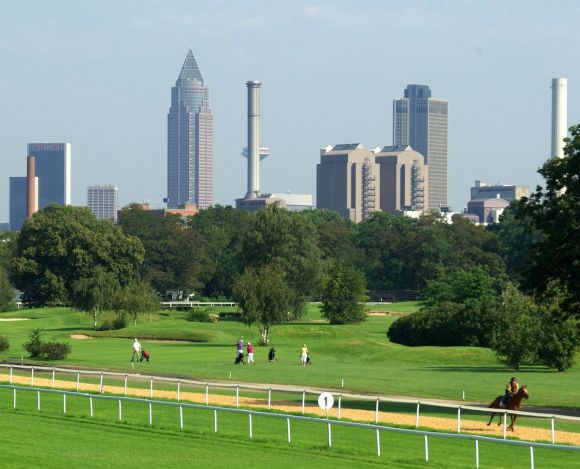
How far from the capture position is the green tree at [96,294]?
11025 centimetres

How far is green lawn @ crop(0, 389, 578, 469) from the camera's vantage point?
31109mm

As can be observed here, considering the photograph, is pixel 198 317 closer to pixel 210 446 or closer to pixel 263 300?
pixel 263 300

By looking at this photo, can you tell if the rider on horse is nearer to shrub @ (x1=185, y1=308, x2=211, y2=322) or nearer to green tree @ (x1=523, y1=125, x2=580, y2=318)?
green tree @ (x1=523, y1=125, x2=580, y2=318)

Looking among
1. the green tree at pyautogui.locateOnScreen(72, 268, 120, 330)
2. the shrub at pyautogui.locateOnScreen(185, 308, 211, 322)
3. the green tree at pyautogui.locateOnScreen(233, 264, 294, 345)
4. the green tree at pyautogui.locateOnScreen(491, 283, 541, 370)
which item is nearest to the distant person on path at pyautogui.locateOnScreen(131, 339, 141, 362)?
the green tree at pyautogui.locateOnScreen(233, 264, 294, 345)

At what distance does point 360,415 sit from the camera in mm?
43750

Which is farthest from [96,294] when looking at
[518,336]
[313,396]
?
[313,396]

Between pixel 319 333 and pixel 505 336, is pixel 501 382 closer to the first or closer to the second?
pixel 505 336

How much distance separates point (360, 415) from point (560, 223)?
11.1 m

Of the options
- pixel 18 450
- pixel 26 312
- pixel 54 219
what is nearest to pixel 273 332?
pixel 26 312

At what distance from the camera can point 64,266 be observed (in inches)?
5674

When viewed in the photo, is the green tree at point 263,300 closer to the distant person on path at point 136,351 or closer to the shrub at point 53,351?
the distant person on path at point 136,351

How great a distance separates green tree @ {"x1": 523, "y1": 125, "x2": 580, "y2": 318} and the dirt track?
26.5 ft

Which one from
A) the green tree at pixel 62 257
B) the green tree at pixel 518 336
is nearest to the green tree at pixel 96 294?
the green tree at pixel 62 257

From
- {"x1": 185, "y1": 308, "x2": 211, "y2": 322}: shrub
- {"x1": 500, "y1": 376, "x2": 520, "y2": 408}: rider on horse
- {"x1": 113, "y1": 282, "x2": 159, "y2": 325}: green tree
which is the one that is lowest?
{"x1": 185, "y1": 308, "x2": 211, "y2": 322}: shrub
